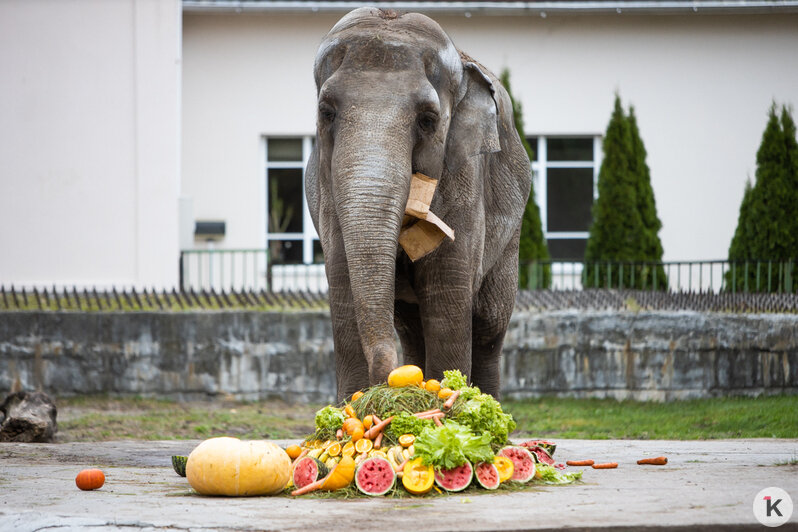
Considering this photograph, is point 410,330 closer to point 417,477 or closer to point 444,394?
point 444,394

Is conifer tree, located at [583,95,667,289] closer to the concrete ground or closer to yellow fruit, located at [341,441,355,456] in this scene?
the concrete ground

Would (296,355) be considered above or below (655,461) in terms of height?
above

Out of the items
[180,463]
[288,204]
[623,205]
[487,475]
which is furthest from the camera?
[288,204]

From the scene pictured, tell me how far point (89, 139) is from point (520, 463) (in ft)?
47.7

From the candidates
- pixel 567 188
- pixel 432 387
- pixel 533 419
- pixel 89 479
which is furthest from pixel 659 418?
pixel 567 188

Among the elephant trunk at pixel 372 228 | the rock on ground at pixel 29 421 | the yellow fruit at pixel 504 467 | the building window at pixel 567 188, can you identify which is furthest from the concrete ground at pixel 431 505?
the building window at pixel 567 188

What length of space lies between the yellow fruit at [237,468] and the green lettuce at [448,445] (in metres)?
0.79

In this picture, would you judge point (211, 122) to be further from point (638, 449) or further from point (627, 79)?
point (638, 449)

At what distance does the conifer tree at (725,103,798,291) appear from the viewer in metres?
18.0

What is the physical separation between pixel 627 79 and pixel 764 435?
11900 mm

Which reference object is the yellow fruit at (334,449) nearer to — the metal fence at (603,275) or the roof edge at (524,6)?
the metal fence at (603,275)

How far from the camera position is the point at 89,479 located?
6496 millimetres

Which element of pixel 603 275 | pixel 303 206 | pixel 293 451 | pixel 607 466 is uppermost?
pixel 303 206

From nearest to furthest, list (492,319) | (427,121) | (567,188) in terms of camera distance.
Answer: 1. (427,121)
2. (492,319)
3. (567,188)
